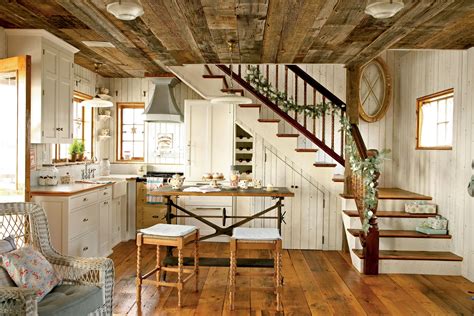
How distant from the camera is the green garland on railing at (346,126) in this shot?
16.2 ft

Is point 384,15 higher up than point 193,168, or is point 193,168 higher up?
point 384,15

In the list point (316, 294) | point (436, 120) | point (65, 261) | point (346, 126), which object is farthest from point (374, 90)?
point (65, 261)

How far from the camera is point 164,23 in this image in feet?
12.8

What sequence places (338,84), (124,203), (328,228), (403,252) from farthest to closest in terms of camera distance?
(338,84), (124,203), (328,228), (403,252)

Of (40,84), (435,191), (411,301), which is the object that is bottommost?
(411,301)

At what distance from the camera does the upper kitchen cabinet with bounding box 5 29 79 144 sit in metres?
4.63

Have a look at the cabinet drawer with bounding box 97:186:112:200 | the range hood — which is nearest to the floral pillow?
the cabinet drawer with bounding box 97:186:112:200

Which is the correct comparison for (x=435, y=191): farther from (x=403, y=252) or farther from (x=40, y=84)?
(x=40, y=84)

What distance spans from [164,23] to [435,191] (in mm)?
4064

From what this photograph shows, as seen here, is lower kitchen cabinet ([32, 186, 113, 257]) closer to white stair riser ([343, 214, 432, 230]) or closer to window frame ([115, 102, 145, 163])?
window frame ([115, 102, 145, 163])

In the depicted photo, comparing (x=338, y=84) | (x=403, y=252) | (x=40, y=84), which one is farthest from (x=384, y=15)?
(x=338, y=84)

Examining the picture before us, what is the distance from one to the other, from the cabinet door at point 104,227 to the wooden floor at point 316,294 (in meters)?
0.36

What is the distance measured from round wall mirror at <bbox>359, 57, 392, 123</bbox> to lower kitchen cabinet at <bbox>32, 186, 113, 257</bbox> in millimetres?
4250

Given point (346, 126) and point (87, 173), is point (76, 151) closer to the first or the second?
point (87, 173)
